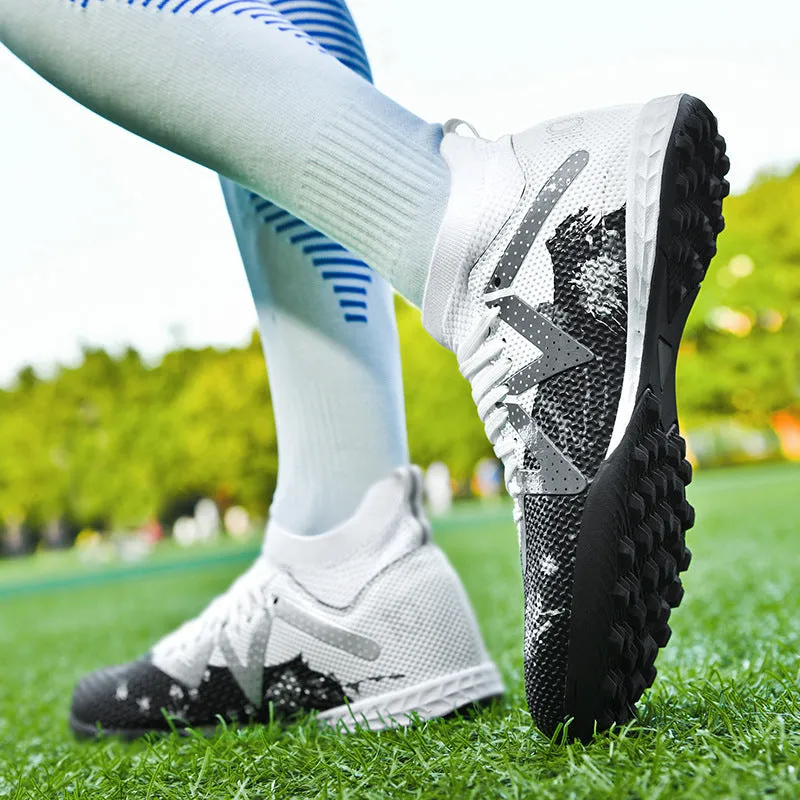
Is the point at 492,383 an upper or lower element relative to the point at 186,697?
upper

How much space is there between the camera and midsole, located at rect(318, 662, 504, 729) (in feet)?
4.29

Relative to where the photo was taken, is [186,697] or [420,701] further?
[186,697]

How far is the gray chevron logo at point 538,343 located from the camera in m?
1.00

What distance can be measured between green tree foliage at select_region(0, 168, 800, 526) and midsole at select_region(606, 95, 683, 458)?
23.9 metres

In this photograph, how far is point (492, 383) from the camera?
1057 mm

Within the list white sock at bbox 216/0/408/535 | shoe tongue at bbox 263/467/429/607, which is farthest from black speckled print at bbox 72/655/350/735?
white sock at bbox 216/0/408/535

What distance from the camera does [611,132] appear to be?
1027 millimetres

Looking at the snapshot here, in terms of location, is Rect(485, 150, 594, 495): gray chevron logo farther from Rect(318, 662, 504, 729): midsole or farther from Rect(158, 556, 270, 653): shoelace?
Rect(158, 556, 270, 653): shoelace

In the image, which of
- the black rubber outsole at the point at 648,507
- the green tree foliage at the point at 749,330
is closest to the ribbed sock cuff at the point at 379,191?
the black rubber outsole at the point at 648,507

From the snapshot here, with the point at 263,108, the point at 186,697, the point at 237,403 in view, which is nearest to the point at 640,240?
the point at 263,108

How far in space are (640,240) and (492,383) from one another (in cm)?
22

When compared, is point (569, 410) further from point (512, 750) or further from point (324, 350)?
point (324, 350)

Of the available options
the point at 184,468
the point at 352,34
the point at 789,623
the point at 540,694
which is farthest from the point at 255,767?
the point at 184,468

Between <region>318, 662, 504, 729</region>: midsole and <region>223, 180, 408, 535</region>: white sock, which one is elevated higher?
<region>223, 180, 408, 535</region>: white sock
